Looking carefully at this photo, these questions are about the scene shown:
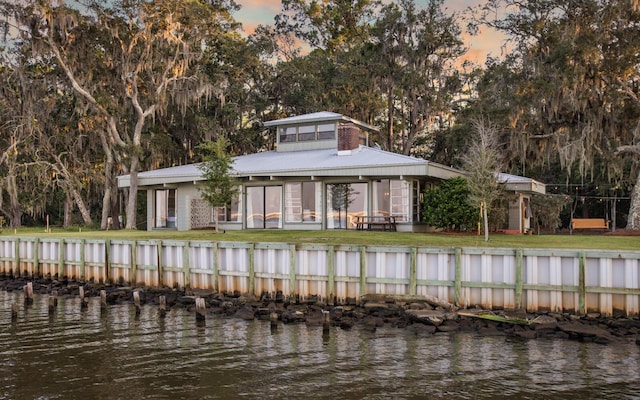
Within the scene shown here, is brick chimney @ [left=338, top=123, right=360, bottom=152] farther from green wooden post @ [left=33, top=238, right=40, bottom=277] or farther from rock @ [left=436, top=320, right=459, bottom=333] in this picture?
rock @ [left=436, top=320, right=459, bottom=333]

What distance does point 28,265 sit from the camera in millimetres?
23938

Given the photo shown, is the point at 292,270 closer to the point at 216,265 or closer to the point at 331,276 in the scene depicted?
the point at 331,276

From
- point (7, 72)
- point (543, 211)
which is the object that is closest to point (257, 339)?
point (543, 211)

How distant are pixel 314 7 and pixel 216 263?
128 ft

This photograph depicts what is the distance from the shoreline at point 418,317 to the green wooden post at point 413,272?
0.81 ft

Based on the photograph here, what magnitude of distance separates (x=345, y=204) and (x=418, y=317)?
1502cm

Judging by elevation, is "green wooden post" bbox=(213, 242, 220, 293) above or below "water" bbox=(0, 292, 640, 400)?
above

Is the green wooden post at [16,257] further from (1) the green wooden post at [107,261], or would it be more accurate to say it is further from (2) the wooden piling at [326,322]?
(2) the wooden piling at [326,322]

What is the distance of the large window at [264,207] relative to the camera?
101ft

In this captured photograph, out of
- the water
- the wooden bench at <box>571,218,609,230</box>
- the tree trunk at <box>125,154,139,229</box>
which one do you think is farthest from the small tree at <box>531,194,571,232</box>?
the water

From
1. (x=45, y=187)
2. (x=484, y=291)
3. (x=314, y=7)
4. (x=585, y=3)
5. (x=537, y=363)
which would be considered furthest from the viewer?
(x=314, y=7)

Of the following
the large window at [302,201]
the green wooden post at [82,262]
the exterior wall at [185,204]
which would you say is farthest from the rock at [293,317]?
the exterior wall at [185,204]

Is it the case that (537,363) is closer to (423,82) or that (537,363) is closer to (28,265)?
(28,265)

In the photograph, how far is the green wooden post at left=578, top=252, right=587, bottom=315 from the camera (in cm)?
1385
